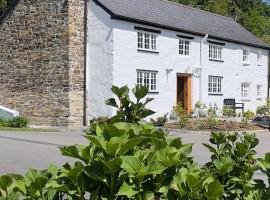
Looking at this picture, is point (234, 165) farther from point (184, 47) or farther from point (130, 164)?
point (184, 47)

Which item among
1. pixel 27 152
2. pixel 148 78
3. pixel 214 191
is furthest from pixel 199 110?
pixel 214 191

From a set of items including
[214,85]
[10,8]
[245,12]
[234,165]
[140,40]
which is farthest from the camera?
[245,12]

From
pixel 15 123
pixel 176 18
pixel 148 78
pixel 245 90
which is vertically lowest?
pixel 15 123

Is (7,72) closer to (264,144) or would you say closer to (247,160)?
(264,144)

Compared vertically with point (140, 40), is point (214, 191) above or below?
below

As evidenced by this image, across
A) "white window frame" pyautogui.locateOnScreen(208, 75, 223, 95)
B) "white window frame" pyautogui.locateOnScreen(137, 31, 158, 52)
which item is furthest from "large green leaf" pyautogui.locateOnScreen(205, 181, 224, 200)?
"white window frame" pyautogui.locateOnScreen(208, 75, 223, 95)

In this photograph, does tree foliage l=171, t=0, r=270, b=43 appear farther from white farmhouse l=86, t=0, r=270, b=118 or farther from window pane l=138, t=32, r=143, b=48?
window pane l=138, t=32, r=143, b=48

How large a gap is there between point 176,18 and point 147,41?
4.32 metres

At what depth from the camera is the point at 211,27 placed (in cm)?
3291

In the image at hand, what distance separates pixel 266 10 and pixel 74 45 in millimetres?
51601

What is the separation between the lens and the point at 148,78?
2692 cm

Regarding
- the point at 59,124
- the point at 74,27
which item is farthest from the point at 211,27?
the point at 59,124

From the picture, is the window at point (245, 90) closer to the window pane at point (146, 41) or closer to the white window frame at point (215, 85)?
the white window frame at point (215, 85)

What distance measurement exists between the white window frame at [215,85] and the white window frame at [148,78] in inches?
205
